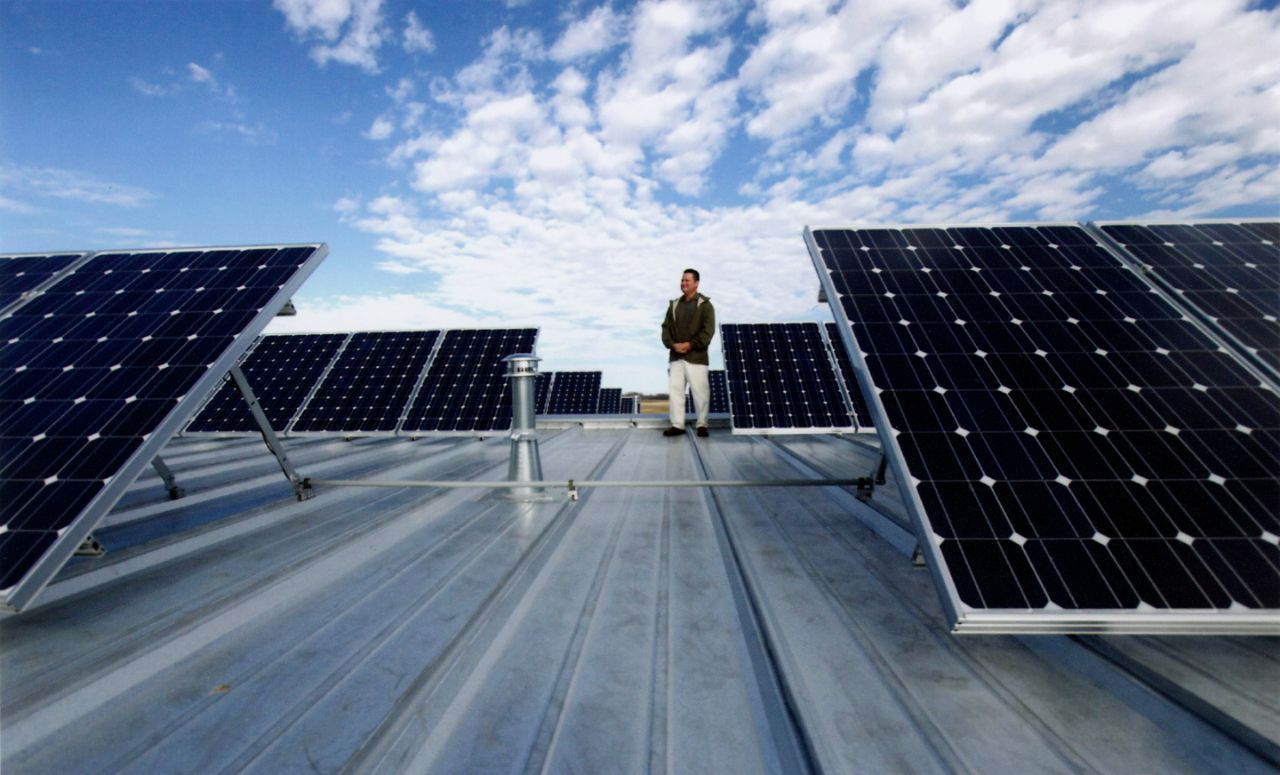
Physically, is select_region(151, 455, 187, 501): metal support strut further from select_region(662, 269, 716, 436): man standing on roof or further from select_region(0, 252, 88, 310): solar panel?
select_region(662, 269, 716, 436): man standing on roof

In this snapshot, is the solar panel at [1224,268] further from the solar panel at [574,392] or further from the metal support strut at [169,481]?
the solar panel at [574,392]

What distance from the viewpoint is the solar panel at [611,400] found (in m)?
36.5

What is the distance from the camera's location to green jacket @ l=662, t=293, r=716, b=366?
881 centimetres

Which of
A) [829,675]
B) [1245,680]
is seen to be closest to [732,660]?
[829,675]

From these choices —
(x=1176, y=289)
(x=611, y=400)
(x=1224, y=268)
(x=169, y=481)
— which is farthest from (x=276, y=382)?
(x=611, y=400)

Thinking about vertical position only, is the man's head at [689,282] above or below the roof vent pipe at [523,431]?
above

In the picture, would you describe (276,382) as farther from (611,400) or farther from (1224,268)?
(611,400)

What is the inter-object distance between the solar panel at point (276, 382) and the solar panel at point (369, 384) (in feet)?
1.24

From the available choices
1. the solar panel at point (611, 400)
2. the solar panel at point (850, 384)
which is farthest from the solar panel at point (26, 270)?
the solar panel at point (611, 400)

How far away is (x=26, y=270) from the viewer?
510 centimetres

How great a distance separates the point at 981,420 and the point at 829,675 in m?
1.88

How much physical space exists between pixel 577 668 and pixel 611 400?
116ft

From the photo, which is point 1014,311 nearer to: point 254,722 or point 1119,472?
point 1119,472

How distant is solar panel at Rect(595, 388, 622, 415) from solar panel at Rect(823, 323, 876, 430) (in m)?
24.9
